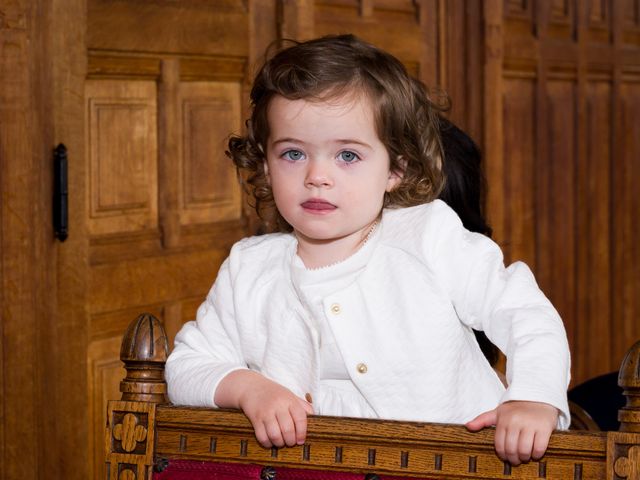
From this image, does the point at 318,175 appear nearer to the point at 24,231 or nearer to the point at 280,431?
the point at 280,431

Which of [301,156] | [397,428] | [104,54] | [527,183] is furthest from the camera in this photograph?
[527,183]

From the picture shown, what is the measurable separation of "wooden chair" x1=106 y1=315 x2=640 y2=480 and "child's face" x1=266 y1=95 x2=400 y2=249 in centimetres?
31

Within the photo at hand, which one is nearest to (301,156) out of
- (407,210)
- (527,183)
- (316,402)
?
(407,210)

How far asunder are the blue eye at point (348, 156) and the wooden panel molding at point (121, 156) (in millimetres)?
1214

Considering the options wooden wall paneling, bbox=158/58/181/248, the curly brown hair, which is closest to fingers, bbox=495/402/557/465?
the curly brown hair

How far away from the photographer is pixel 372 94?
170cm

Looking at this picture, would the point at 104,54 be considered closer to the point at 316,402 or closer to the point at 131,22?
the point at 131,22

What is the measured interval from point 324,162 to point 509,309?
0.32 metres

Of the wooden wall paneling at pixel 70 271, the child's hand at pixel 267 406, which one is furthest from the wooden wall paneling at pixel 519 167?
the child's hand at pixel 267 406

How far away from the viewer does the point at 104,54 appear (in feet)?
9.01

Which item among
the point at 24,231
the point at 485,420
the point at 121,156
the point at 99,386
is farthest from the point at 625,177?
the point at 485,420

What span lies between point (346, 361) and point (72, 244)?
3.73 feet

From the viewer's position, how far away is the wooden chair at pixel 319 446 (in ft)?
4.14

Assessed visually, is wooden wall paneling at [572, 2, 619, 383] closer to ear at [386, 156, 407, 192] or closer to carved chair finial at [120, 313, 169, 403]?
ear at [386, 156, 407, 192]
